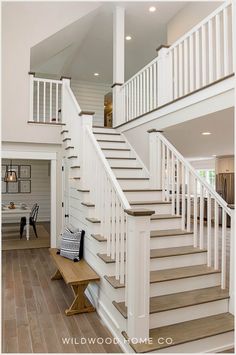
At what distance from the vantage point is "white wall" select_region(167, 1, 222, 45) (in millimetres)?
5370

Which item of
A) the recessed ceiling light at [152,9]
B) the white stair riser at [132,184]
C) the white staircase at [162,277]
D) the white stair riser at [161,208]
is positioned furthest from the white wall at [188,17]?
the white stair riser at [161,208]

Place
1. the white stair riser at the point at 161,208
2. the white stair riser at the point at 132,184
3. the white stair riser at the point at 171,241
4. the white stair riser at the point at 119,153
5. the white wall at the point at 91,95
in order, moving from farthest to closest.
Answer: the white wall at the point at 91,95, the white stair riser at the point at 119,153, the white stair riser at the point at 132,184, the white stair riser at the point at 161,208, the white stair riser at the point at 171,241

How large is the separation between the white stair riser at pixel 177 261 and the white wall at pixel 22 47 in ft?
12.6

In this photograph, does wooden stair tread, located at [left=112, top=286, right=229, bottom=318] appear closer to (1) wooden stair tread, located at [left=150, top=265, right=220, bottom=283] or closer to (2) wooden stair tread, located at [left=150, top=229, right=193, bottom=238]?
(1) wooden stair tread, located at [left=150, top=265, right=220, bottom=283]

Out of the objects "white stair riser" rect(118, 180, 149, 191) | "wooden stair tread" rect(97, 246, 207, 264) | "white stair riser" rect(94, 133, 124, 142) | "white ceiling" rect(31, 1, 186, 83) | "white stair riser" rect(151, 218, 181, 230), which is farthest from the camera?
"white ceiling" rect(31, 1, 186, 83)

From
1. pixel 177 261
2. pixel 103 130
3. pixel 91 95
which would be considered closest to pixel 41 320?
pixel 177 261

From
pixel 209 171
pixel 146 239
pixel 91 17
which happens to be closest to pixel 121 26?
pixel 91 17

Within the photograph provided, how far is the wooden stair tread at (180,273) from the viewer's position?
2975mm

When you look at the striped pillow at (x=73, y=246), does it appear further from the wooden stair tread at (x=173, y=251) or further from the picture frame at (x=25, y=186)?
the picture frame at (x=25, y=186)

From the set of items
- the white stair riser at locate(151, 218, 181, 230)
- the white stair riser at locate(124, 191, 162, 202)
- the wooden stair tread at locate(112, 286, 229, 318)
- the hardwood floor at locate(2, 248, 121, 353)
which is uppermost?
the white stair riser at locate(124, 191, 162, 202)

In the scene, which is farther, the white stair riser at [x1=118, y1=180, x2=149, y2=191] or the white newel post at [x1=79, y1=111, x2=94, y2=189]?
the white stair riser at [x1=118, y1=180, x2=149, y2=191]

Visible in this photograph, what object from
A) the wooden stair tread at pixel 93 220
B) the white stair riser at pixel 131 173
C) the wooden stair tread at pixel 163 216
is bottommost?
the wooden stair tread at pixel 93 220

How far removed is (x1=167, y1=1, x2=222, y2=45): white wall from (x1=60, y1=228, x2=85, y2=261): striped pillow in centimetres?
473

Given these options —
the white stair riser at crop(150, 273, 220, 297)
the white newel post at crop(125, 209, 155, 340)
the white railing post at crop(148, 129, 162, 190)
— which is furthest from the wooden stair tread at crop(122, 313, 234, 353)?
the white railing post at crop(148, 129, 162, 190)
